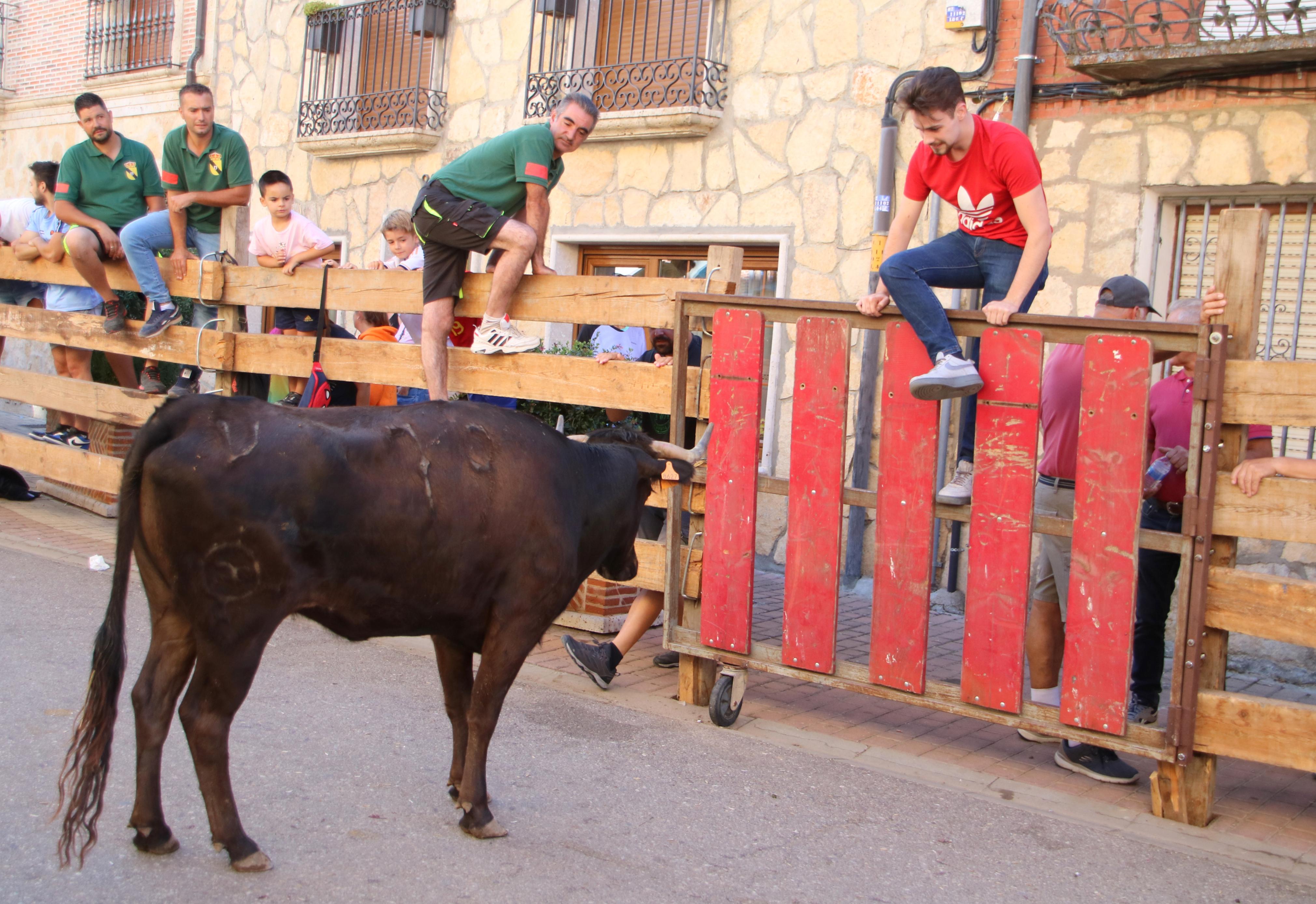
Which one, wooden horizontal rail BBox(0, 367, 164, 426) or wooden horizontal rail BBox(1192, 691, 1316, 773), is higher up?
wooden horizontal rail BBox(0, 367, 164, 426)

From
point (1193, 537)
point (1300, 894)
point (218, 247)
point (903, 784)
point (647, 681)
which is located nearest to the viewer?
point (1300, 894)

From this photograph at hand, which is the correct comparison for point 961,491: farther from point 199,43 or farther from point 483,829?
point 199,43

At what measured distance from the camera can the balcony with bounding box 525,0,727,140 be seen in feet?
31.6

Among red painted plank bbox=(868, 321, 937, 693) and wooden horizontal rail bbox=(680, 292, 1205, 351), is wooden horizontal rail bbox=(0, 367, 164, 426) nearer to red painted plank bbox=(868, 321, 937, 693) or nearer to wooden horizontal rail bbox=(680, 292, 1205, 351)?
wooden horizontal rail bbox=(680, 292, 1205, 351)

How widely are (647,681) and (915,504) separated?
186 centimetres

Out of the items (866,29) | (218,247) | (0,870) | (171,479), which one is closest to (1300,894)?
(171,479)

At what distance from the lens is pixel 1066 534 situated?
462 cm

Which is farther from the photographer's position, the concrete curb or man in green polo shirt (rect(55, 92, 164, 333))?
man in green polo shirt (rect(55, 92, 164, 333))

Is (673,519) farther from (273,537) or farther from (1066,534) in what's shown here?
(273,537)

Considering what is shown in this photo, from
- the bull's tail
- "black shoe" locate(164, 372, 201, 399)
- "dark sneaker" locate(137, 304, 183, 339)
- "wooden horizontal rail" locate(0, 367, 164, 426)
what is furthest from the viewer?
"wooden horizontal rail" locate(0, 367, 164, 426)

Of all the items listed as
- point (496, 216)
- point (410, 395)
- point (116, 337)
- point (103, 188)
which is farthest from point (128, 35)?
point (496, 216)

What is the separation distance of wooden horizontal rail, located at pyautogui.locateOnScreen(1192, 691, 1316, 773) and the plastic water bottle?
97cm

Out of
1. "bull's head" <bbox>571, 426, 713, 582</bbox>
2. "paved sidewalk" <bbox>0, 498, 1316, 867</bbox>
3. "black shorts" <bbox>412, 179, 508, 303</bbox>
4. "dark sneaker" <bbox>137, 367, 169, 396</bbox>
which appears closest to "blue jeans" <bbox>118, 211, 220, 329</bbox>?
"dark sneaker" <bbox>137, 367, 169, 396</bbox>

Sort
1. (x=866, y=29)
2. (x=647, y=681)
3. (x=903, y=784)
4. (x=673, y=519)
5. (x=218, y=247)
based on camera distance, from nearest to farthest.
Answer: (x=903, y=784) → (x=673, y=519) → (x=647, y=681) → (x=218, y=247) → (x=866, y=29)
